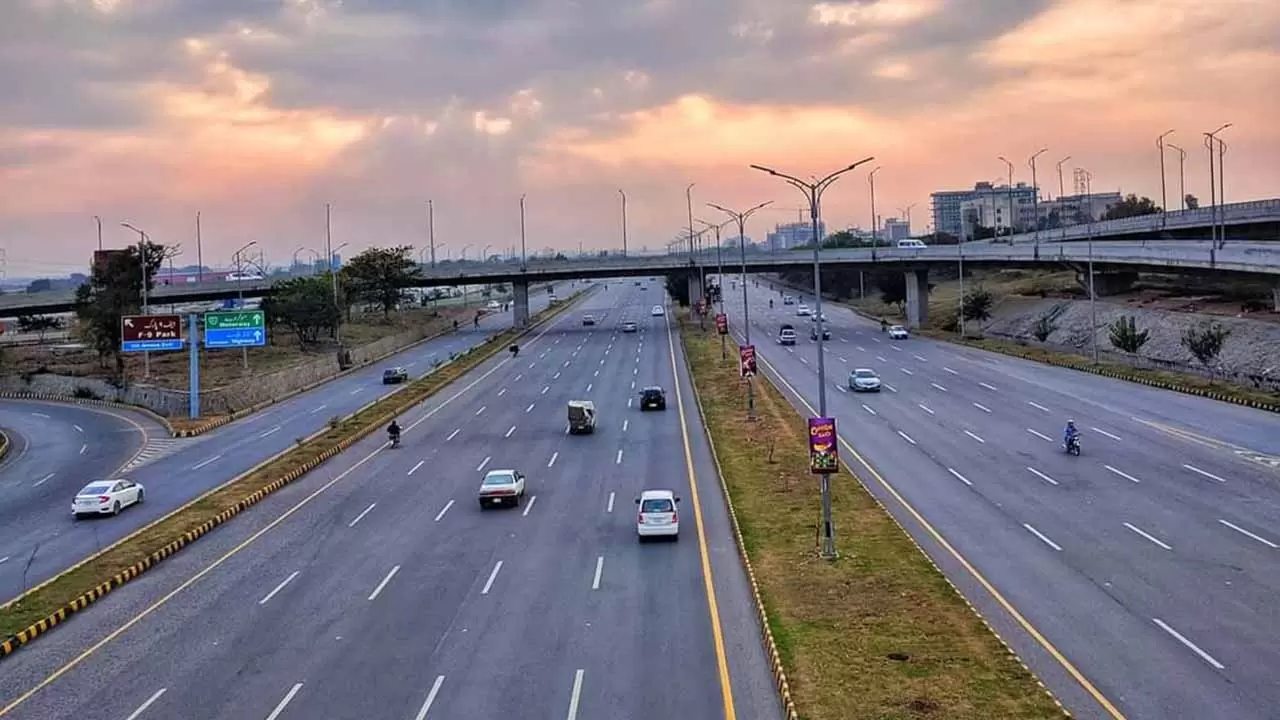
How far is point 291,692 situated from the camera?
20828 millimetres

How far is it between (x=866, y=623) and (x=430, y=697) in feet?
30.8

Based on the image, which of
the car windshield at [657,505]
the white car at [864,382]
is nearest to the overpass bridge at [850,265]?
the white car at [864,382]

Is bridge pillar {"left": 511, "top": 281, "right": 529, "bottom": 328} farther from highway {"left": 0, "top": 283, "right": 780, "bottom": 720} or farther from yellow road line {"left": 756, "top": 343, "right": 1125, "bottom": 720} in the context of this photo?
yellow road line {"left": 756, "top": 343, "right": 1125, "bottom": 720}

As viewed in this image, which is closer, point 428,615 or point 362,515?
point 428,615

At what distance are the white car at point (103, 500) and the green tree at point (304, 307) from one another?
6767cm

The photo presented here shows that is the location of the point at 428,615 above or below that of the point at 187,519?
below

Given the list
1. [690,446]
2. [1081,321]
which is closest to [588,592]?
[690,446]

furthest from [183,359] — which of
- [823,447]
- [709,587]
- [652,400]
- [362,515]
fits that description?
[709,587]

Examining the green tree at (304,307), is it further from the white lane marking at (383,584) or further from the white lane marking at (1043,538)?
the white lane marking at (1043,538)

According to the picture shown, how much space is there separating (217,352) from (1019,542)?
96.3 m

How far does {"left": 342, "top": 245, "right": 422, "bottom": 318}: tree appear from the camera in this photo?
417 feet

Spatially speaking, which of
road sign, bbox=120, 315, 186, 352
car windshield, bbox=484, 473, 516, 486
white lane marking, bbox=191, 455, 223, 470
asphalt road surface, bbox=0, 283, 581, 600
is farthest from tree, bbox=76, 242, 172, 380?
car windshield, bbox=484, 473, 516, 486

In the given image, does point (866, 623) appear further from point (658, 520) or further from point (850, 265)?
point (850, 265)

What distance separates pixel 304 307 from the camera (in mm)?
106812
